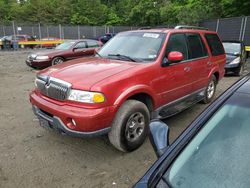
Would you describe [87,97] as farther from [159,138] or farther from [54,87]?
[159,138]

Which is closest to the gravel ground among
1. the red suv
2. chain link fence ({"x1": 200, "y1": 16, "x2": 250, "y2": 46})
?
the red suv

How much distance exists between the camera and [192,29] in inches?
207

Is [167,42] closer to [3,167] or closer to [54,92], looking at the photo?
[54,92]

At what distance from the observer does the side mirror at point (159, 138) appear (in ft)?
5.95

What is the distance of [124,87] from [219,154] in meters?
1.91

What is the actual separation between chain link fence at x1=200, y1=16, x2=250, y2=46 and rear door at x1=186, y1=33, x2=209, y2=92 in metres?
13.7

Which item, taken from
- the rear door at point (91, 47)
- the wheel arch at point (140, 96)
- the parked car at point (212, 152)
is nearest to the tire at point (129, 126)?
the wheel arch at point (140, 96)

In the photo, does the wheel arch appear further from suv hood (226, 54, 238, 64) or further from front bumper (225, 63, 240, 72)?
suv hood (226, 54, 238, 64)

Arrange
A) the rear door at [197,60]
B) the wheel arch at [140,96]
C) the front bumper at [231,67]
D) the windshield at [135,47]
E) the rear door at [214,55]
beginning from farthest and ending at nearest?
1. the front bumper at [231,67]
2. the rear door at [214,55]
3. the rear door at [197,60]
4. the windshield at [135,47]
5. the wheel arch at [140,96]

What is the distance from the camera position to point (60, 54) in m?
11.0

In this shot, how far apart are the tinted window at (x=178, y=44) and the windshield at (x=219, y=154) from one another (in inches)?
99.9

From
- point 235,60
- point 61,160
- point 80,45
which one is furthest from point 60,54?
point 61,160

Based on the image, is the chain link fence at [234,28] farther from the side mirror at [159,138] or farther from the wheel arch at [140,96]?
the side mirror at [159,138]

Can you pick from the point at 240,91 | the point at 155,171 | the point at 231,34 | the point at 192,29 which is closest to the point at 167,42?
the point at 192,29
